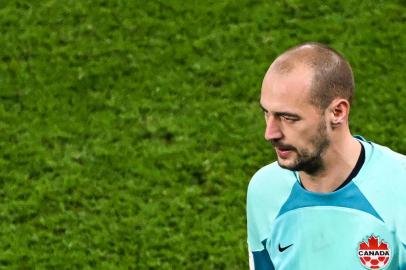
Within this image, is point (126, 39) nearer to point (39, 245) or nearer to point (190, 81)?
point (190, 81)

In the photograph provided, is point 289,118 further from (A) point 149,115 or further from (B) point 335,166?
(A) point 149,115

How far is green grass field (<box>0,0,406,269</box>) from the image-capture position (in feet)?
25.1

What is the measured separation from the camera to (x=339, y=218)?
4.33 m

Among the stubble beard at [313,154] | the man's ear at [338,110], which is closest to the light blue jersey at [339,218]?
the stubble beard at [313,154]

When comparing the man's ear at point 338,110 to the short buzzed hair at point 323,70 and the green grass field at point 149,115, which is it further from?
the green grass field at point 149,115

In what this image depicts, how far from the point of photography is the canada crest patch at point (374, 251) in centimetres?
423

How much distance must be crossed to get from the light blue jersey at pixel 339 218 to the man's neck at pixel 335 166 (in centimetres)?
4

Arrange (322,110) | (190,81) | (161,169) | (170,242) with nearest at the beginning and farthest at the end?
(322,110) < (170,242) < (161,169) < (190,81)

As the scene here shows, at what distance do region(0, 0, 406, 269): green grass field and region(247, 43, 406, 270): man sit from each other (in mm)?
2974

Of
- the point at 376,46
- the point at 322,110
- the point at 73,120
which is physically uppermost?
the point at 322,110

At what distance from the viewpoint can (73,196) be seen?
7980 mm

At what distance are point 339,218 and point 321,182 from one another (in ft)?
0.55

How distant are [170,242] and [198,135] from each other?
1.14 metres

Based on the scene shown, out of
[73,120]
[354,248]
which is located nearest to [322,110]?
[354,248]
